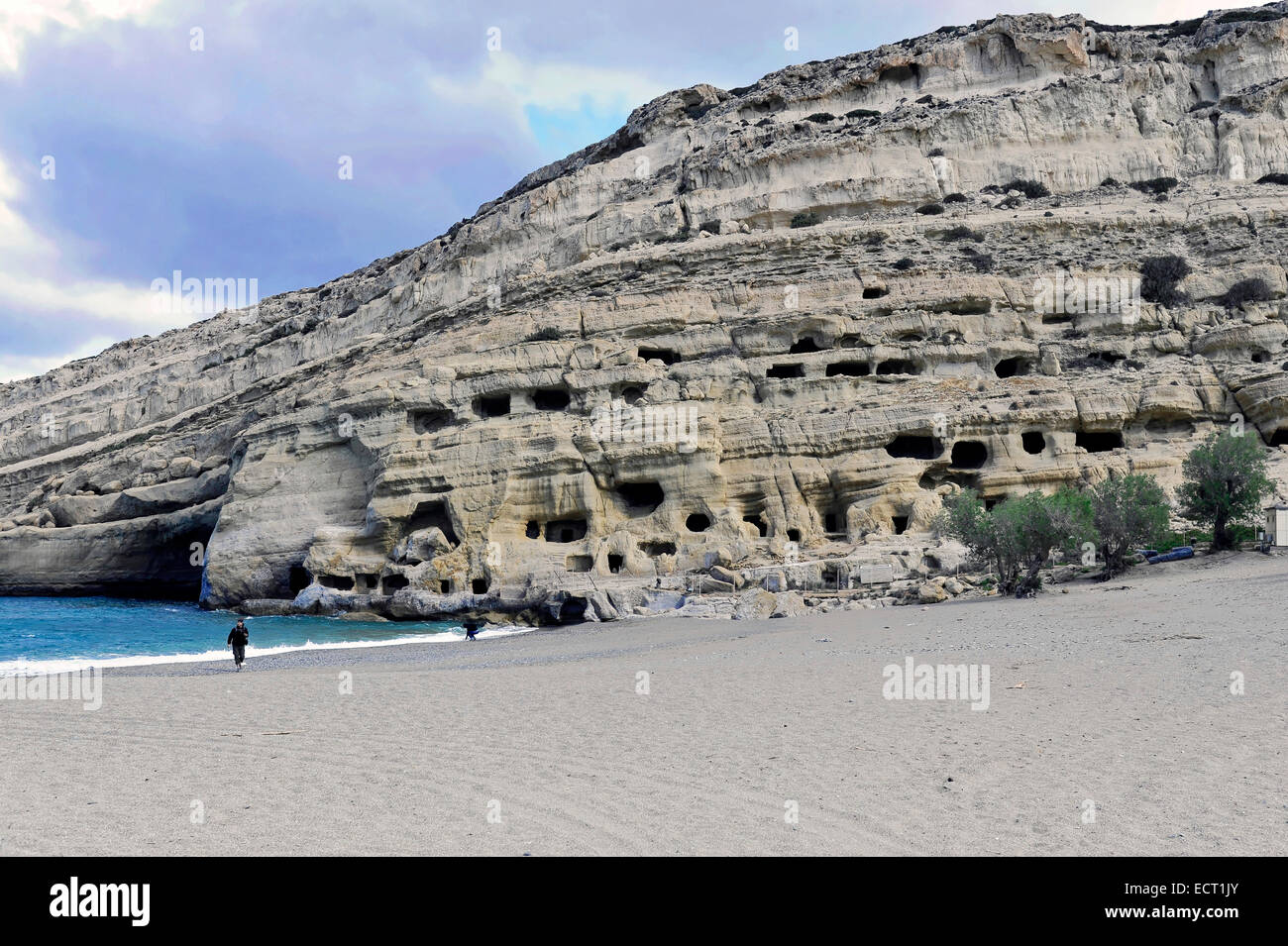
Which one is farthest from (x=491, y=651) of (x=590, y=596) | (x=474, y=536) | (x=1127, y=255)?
(x=1127, y=255)

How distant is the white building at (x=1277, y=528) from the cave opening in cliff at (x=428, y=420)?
80.9 feet

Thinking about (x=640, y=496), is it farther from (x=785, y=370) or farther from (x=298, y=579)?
(x=298, y=579)

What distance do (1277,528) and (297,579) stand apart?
29.8m

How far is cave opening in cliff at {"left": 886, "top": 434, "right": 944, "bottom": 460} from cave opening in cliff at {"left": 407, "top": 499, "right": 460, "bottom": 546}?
1506 cm

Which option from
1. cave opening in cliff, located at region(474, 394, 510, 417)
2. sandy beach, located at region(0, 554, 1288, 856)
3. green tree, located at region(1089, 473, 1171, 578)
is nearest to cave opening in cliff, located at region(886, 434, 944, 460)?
green tree, located at region(1089, 473, 1171, 578)

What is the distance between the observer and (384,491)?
29984 millimetres

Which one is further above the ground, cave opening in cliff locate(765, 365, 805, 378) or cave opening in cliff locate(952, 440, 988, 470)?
cave opening in cliff locate(765, 365, 805, 378)

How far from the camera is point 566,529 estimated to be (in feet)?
98.4

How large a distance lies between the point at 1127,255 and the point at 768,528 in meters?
18.4

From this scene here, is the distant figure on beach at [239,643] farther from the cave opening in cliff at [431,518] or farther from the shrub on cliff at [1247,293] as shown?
the shrub on cliff at [1247,293]

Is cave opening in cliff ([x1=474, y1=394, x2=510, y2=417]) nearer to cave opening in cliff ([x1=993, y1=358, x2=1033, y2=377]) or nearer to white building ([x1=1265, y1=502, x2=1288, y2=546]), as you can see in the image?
cave opening in cliff ([x1=993, y1=358, x2=1033, y2=377])

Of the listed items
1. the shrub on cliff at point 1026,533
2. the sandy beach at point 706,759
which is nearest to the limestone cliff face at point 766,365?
the shrub on cliff at point 1026,533

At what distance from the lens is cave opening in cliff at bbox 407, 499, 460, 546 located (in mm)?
30109

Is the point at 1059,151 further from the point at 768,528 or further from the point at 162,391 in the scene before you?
the point at 162,391
